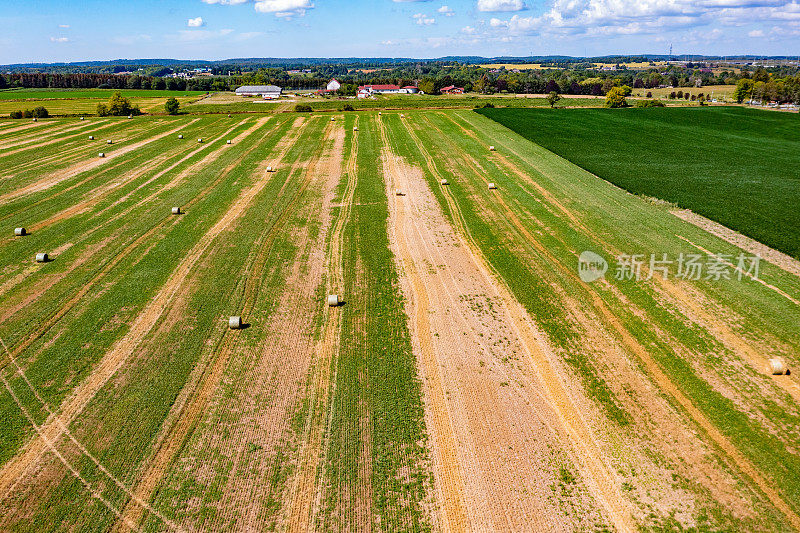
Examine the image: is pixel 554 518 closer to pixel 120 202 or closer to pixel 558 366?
pixel 558 366

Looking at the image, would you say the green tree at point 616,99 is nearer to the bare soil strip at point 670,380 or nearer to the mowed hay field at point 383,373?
the mowed hay field at point 383,373

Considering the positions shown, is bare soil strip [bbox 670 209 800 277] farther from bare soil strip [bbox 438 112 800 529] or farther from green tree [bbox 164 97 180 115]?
green tree [bbox 164 97 180 115]

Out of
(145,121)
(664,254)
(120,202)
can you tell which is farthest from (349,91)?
(664,254)

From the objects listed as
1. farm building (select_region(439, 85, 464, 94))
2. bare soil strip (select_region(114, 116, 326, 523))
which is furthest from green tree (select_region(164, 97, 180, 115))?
farm building (select_region(439, 85, 464, 94))

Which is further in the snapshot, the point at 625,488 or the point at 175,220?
the point at 175,220

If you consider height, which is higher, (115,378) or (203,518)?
(115,378)

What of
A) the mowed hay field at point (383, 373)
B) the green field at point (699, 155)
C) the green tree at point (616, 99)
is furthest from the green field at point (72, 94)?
the green tree at point (616, 99)
